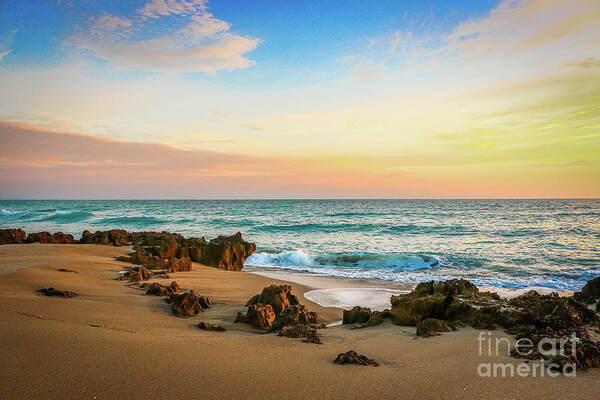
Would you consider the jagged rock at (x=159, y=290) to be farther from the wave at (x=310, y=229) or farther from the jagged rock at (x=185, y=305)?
the wave at (x=310, y=229)

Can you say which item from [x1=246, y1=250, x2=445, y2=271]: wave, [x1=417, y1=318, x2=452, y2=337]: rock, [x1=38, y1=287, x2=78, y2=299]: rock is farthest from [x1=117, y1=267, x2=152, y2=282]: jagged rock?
[x1=246, y1=250, x2=445, y2=271]: wave

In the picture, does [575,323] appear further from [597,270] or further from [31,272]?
[597,270]

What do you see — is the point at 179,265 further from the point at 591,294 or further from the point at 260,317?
Result: the point at 591,294

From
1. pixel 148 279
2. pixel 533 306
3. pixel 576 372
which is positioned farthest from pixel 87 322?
pixel 533 306

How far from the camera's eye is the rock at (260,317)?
4918mm

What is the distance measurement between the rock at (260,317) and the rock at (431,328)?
2.17 m

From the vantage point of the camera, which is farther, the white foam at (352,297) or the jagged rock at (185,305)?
the white foam at (352,297)

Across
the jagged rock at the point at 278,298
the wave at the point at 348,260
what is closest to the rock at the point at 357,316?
the jagged rock at the point at 278,298

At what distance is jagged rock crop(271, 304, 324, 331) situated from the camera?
4.86 m

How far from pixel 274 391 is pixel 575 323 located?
3.91 m

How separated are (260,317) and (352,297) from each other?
15.2 feet

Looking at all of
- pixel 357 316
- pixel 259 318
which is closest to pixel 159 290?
pixel 259 318

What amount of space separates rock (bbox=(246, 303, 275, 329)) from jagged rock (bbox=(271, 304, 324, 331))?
0.12 meters

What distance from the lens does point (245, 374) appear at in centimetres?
284
